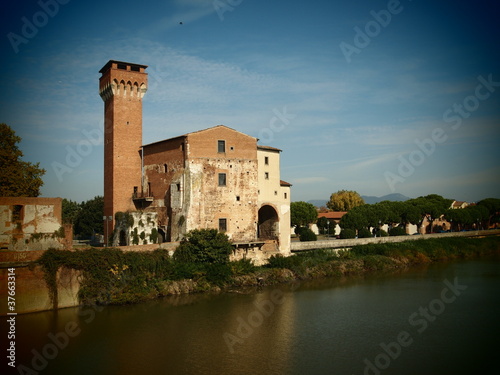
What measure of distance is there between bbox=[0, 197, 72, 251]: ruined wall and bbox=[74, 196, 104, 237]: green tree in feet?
74.4

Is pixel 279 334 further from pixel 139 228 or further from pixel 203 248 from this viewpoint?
pixel 139 228

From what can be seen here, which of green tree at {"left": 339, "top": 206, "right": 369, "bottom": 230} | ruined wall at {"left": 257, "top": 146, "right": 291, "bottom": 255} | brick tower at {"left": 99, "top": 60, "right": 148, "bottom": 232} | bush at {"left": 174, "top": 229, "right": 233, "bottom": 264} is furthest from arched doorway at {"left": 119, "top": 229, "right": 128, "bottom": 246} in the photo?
green tree at {"left": 339, "top": 206, "right": 369, "bottom": 230}

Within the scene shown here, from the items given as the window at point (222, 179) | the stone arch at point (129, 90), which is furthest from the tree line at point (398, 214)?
the stone arch at point (129, 90)

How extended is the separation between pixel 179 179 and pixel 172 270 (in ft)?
20.4

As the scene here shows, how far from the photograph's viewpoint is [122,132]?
29.4 metres

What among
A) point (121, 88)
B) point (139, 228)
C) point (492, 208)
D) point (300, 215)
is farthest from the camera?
point (492, 208)

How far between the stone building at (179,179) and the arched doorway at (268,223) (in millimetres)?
116

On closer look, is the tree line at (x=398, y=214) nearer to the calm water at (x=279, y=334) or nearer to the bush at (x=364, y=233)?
the bush at (x=364, y=233)

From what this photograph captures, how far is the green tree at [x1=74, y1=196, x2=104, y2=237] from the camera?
145 feet

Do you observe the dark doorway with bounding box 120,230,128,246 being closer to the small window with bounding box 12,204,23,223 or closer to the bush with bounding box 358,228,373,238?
the small window with bounding box 12,204,23,223

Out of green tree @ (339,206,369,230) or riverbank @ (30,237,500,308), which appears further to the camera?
green tree @ (339,206,369,230)

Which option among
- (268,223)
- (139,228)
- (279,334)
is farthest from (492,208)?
(279,334)

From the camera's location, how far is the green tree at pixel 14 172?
25234mm

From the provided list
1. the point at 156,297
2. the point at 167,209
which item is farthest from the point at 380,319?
the point at 167,209
